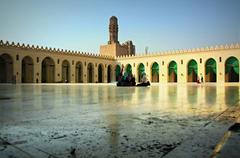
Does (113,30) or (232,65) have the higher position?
(113,30)

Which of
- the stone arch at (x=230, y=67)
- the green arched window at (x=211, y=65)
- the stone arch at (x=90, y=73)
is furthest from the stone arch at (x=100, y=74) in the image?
the stone arch at (x=230, y=67)

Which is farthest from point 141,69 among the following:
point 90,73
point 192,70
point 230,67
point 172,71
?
point 230,67

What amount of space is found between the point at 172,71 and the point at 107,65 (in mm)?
15674

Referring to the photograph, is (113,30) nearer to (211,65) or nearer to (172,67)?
(172,67)

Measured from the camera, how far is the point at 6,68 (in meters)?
35.3

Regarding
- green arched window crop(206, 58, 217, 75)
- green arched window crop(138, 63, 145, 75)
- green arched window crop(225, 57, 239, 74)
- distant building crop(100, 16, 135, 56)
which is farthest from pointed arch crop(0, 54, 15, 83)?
green arched window crop(225, 57, 239, 74)

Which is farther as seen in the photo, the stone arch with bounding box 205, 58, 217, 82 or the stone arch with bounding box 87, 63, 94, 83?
the stone arch with bounding box 87, 63, 94, 83

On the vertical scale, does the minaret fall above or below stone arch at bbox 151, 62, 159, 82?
above

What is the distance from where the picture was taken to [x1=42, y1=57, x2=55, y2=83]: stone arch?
41.2 metres

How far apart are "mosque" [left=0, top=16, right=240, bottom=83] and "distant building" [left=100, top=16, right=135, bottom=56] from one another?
9.60 metres

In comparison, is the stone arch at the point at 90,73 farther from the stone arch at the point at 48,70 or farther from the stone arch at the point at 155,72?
the stone arch at the point at 155,72

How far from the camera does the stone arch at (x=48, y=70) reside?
41.2m

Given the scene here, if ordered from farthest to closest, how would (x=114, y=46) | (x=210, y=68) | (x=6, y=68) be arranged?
(x=114, y=46) → (x=210, y=68) → (x=6, y=68)

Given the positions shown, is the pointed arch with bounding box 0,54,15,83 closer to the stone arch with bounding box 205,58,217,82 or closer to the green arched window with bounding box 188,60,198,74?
the green arched window with bounding box 188,60,198,74
